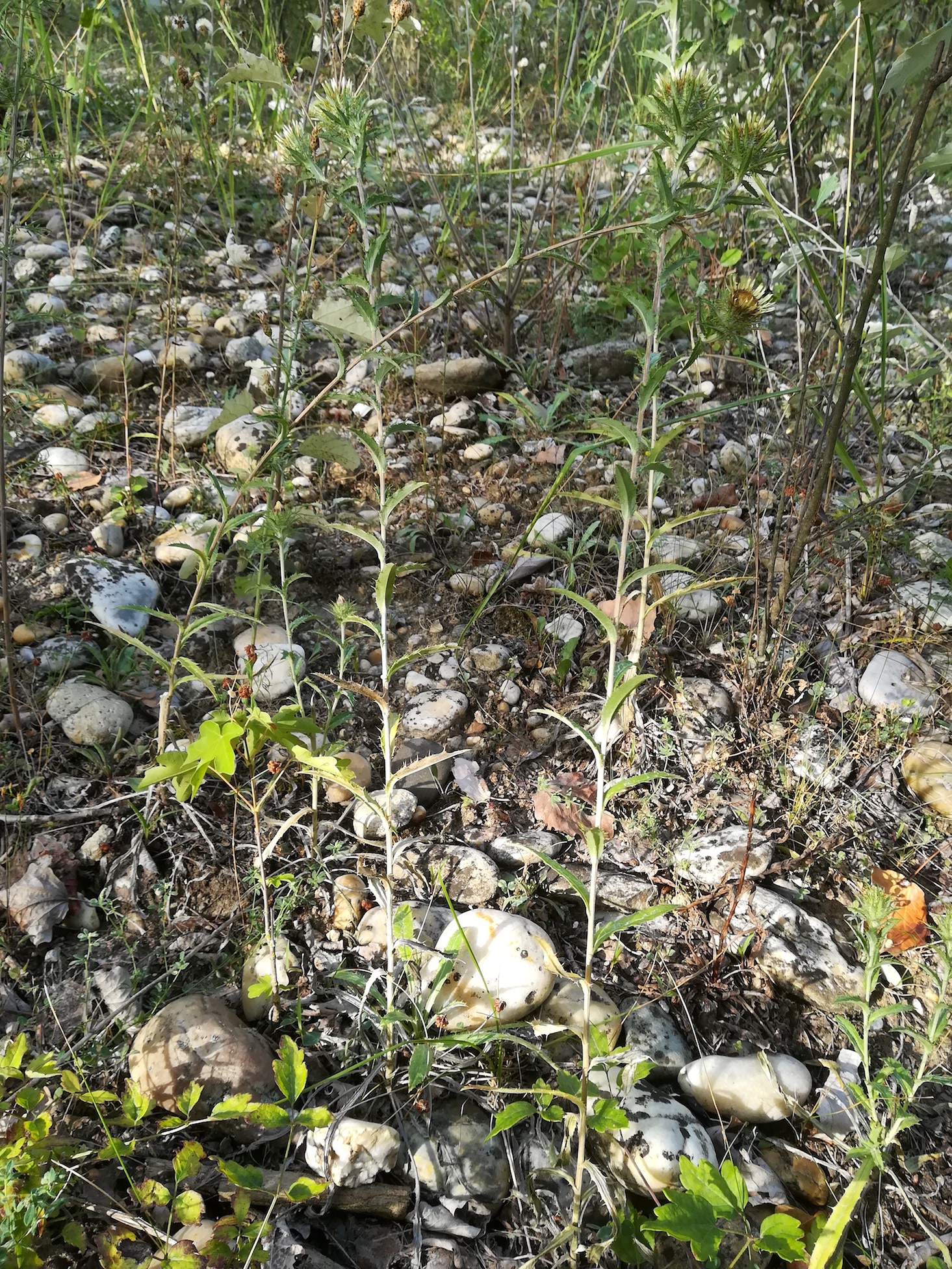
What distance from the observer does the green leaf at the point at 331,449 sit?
159cm

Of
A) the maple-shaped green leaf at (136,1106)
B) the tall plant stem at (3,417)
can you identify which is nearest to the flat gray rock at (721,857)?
the maple-shaped green leaf at (136,1106)

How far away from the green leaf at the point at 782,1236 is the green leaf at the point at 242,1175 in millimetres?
Answer: 673

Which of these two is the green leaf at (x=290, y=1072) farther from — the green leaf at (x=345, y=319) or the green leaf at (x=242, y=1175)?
the green leaf at (x=345, y=319)

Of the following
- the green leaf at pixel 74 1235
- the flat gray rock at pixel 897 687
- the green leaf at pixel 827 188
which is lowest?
the green leaf at pixel 74 1235

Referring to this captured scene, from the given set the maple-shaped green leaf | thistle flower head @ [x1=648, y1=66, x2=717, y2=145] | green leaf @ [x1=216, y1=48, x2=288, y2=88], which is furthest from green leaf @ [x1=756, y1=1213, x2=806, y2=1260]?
green leaf @ [x1=216, y1=48, x2=288, y2=88]

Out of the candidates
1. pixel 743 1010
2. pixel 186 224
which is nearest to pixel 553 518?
Answer: pixel 743 1010

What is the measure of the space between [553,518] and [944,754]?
43.6 inches

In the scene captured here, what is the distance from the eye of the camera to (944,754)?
5.70 ft

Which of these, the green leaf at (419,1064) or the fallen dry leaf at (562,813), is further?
the fallen dry leaf at (562,813)

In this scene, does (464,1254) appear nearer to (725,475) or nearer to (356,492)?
(356,492)

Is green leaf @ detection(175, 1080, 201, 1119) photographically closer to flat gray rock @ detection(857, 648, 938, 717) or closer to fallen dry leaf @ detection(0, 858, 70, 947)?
fallen dry leaf @ detection(0, 858, 70, 947)

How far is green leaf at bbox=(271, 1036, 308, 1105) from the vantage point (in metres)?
1.18

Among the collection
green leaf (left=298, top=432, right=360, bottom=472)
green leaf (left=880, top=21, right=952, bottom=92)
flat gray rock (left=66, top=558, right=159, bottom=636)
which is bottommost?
flat gray rock (left=66, top=558, right=159, bottom=636)

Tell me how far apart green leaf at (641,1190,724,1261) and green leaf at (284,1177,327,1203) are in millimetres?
444
